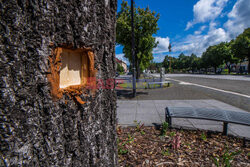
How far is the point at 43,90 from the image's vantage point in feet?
2.65

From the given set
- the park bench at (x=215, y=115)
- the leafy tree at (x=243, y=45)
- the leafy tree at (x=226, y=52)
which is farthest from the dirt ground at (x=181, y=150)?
the leafy tree at (x=226, y=52)

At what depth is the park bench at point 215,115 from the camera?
8.81 ft

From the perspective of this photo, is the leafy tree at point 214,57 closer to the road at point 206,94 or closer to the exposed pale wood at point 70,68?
the road at point 206,94

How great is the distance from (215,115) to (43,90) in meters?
3.47

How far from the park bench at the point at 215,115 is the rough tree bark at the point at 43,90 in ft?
8.24

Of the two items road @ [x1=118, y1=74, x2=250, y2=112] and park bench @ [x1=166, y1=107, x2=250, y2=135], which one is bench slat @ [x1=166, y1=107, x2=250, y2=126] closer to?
park bench @ [x1=166, y1=107, x2=250, y2=135]

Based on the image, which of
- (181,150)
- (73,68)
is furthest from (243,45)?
(73,68)

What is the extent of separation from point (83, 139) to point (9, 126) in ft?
1.59

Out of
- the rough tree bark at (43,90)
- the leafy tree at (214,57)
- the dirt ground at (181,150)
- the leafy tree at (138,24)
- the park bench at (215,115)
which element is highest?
the leafy tree at (214,57)

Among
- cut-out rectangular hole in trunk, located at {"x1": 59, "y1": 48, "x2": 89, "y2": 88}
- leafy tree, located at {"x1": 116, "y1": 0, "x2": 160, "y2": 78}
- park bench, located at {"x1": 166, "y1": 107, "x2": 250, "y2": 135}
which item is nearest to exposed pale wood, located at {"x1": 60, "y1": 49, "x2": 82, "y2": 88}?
cut-out rectangular hole in trunk, located at {"x1": 59, "y1": 48, "x2": 89, "y2": 88}

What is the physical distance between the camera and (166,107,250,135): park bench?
2.69m

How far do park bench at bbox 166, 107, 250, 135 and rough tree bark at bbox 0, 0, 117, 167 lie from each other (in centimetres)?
251

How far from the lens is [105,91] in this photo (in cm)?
117

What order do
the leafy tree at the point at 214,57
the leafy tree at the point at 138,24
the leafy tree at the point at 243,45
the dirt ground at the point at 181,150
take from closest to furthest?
1. the dirt ground at the point at 181,150
2. the leafy tree at the point at 138,24
3. the leafy tree at the point at 243,45
4. the leafy tree at the point at 214,57
